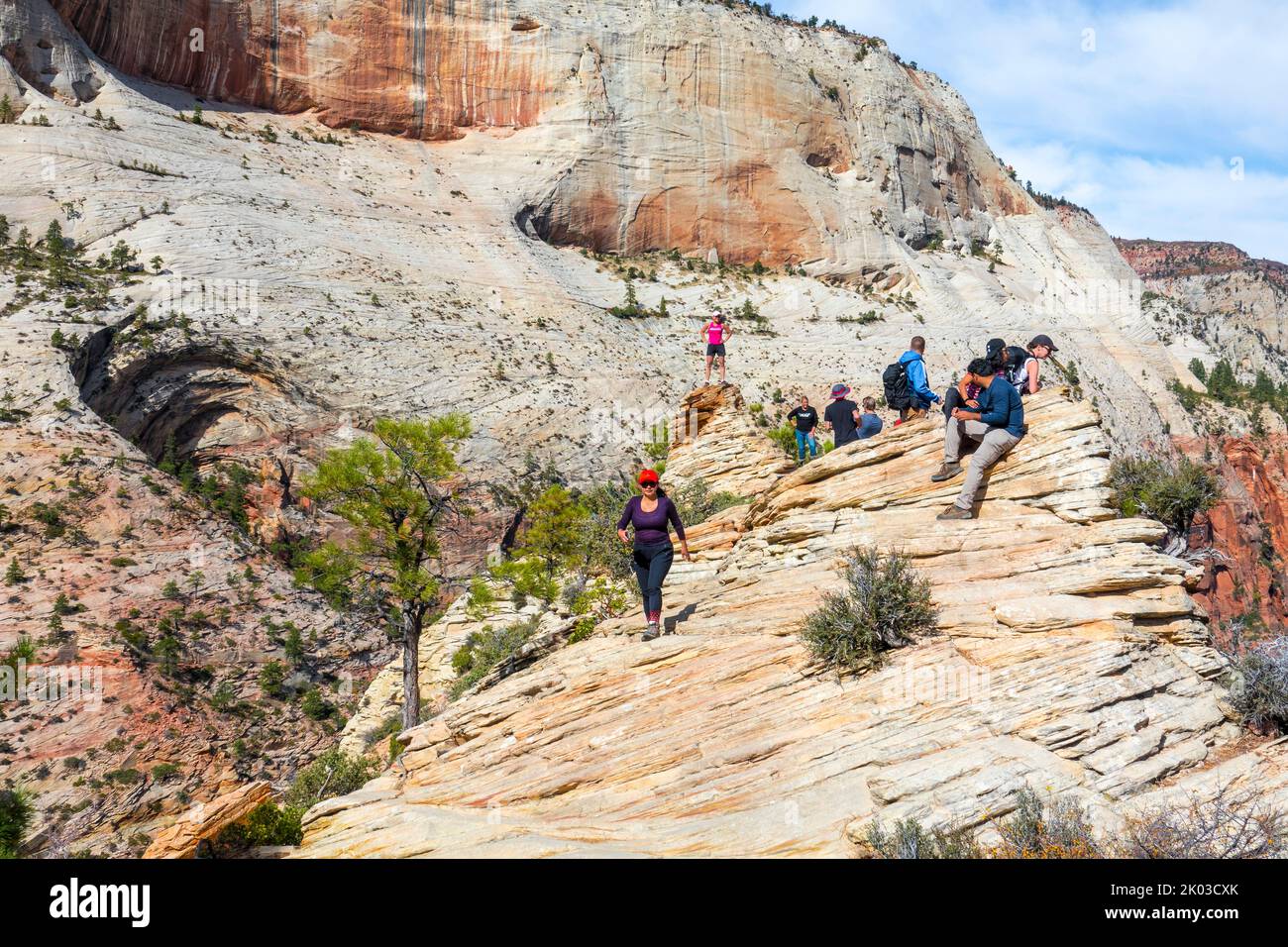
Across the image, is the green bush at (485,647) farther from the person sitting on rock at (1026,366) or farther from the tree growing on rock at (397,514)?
the person sitting on rock at (1026,366)

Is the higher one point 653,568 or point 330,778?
point 653,568

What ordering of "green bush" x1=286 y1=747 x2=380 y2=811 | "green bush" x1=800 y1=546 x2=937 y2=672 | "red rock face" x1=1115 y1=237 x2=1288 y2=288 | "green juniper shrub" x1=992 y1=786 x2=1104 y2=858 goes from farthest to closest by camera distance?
"red rock face" x1=1115 y1=237 x2=1288 y2=288
"green bush" x1=286 y1=747 x2=380 y2=811
"green bush" x1=800 y1=546 x2=937 y2=672
"green juniper shrub" x1=992 y1=786 x2=1104 y2=858

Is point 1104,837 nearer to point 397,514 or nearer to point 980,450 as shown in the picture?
point 980,450

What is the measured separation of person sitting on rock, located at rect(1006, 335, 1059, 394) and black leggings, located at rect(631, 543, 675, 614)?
14.8 ft

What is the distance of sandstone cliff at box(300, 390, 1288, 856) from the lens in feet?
20.2

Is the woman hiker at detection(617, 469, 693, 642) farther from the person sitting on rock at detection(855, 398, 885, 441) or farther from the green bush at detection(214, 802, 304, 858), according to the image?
the person sitting on rock at detection(855, 398, 885, 441)

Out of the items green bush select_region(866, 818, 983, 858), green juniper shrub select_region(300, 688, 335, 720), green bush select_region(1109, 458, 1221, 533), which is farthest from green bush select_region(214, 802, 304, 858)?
green bush select_region(1109, 458, 1221, 533)

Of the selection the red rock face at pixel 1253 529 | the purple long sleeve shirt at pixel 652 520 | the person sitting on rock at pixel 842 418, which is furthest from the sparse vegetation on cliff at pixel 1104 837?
the red rock face at pixel 1253 529

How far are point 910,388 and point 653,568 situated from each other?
536 cm

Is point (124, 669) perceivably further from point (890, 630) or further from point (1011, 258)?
point (1011, 258)

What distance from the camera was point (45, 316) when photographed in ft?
73.2

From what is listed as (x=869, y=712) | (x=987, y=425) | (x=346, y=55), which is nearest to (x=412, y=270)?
(x=346, y=55)

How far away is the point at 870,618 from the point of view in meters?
7.69

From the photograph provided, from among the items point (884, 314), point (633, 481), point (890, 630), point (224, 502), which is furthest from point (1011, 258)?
point (890, 630)
